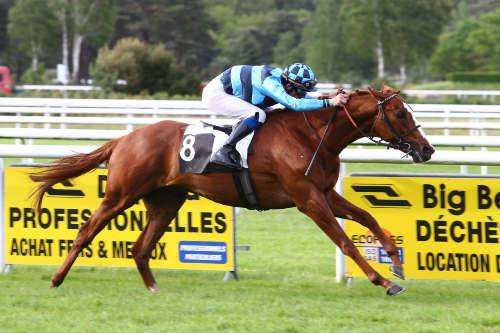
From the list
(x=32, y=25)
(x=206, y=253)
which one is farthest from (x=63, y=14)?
(x=206, y=253)

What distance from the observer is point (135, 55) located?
121ft

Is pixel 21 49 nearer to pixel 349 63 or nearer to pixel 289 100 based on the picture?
pixel 349 63

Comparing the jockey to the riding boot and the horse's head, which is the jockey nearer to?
the riding boot

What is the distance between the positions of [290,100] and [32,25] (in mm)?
52980

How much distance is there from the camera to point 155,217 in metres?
7.85

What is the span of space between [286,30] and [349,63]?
1907 centimetres

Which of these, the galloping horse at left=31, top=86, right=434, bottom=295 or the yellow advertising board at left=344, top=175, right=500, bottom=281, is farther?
the yellow advertising board at left=344, top=175, right=500, bottom=281

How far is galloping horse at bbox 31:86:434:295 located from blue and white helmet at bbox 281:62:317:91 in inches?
7.8

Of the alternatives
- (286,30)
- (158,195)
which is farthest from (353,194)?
(286,30)

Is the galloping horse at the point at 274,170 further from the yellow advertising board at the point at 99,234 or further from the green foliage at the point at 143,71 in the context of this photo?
the green foliage at the point at 143,71

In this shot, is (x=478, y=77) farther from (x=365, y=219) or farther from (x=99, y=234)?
(x=365, y=219)

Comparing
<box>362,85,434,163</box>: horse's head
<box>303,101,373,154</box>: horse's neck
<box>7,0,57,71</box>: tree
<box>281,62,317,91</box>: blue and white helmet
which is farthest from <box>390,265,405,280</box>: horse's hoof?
A: <box>7,0,57,71</box>: tree

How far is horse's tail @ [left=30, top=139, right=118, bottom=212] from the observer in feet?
26.0

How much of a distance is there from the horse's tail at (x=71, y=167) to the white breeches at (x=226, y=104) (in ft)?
2.52
